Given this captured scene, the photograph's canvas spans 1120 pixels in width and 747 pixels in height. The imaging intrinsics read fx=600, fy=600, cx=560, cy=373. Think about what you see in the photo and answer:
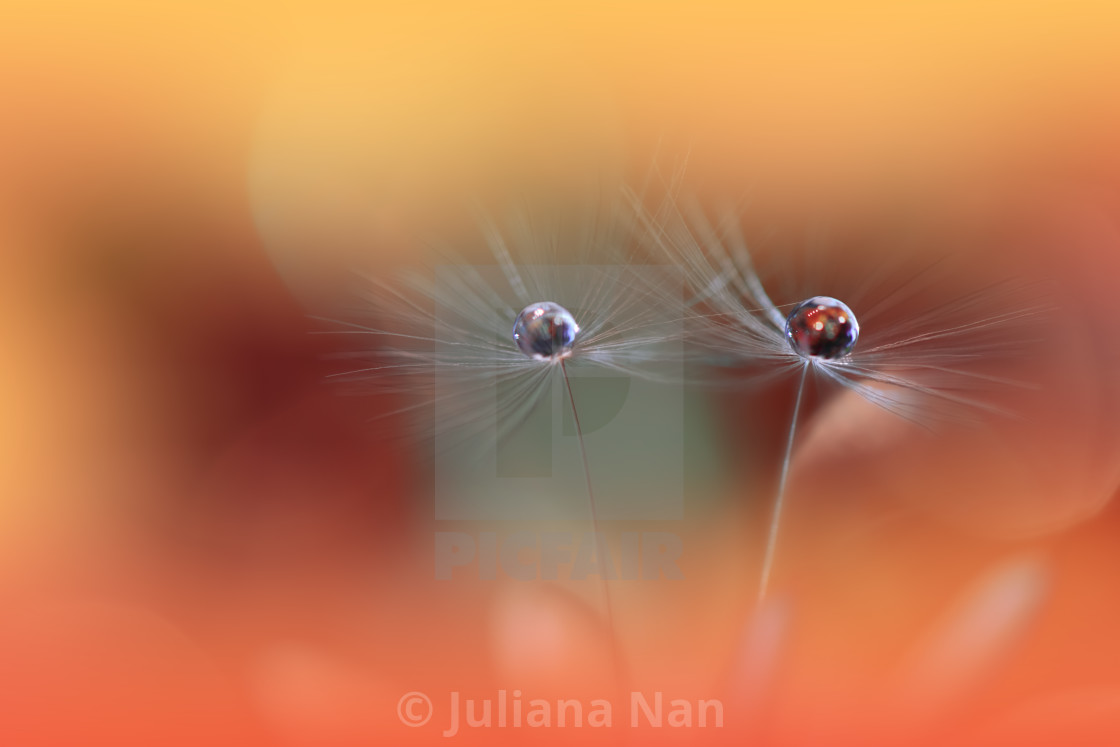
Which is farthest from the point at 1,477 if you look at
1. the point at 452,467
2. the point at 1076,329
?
A: the point at 1076,329

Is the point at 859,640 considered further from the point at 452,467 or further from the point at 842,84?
the point at 842,84

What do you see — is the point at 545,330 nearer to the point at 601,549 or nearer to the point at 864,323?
the point at 601,549

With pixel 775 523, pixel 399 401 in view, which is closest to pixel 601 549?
pixel 775 523

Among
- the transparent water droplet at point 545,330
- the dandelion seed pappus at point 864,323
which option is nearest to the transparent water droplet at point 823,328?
the dandelion seed pappus at point 864,323

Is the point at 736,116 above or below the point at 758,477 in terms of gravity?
above

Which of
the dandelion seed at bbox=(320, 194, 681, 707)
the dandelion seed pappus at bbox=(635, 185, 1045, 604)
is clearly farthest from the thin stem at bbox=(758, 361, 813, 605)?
the dandelion seed at bbox=(320, 194, 681, 707)

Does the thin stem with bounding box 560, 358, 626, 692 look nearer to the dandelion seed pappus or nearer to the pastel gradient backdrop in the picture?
the pastel gradient backdrop
